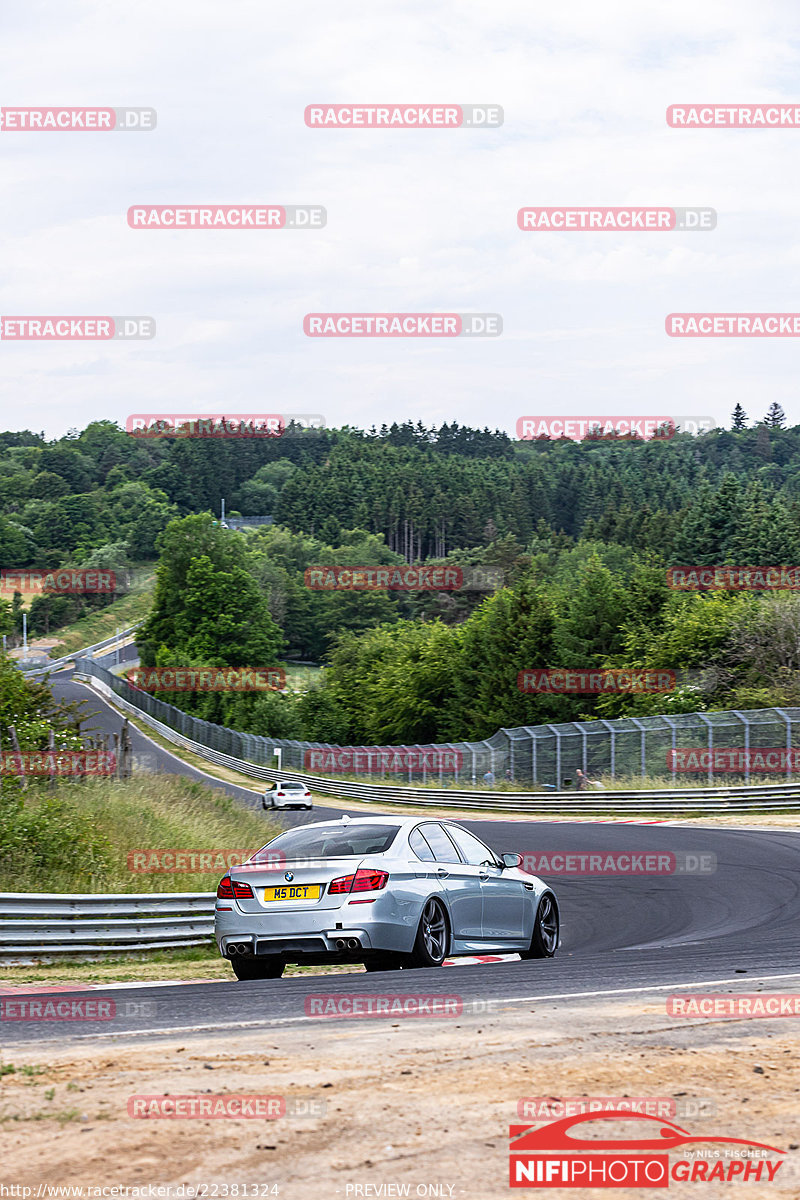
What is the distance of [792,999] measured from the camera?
27.9 ft

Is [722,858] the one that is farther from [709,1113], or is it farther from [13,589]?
[13,589]

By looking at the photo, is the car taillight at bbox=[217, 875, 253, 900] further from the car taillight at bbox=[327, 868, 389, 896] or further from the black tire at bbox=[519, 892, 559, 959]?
the black tire at bbox=[519, 892, 559, 959]

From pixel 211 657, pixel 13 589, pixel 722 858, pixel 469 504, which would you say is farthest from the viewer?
pixel 469 504

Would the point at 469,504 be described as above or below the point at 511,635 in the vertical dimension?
above

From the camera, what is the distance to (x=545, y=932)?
12547 millimetres

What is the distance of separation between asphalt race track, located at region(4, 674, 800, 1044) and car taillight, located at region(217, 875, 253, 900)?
70 cm

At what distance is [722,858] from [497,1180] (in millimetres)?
19388

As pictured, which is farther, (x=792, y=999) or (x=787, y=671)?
(x=787, y=671)

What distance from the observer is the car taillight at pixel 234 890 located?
1074 cm

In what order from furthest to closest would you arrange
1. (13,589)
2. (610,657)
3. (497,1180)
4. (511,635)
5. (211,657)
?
(13,589), (211,657), (511,635), (610,657), (497,1180)

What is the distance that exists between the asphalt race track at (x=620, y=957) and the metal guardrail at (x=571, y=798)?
19.7 ft

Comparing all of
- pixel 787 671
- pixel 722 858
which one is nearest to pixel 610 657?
pixel 787 671
